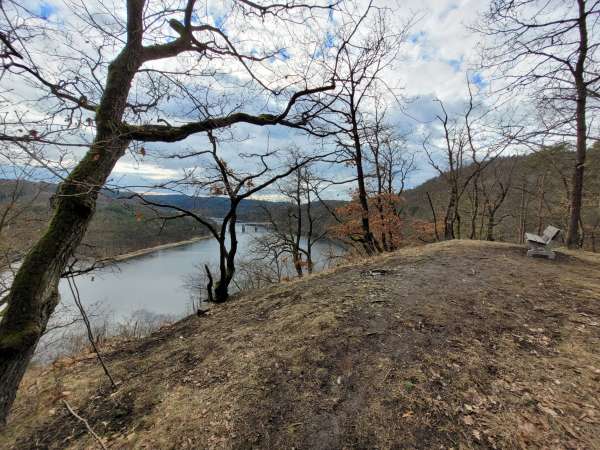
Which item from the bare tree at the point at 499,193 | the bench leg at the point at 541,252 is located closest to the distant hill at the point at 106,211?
the bench leg at the point at 541,252

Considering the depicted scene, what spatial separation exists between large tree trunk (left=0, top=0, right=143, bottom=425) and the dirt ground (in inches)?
38.6

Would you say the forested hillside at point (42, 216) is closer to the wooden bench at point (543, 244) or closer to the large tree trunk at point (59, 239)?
the large tree trunk at point (59, 239)

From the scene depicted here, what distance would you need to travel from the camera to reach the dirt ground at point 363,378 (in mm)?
1943

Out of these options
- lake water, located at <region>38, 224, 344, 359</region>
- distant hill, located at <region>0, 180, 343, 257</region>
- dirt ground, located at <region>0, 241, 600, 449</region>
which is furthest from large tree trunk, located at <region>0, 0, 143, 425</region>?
lake water, located at <region>38, 224, 344, 359</region>

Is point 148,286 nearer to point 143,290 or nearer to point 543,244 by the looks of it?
point 143,290

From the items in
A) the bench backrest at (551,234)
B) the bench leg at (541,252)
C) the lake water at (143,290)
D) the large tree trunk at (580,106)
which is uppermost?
the large tree trunk at (580,106)

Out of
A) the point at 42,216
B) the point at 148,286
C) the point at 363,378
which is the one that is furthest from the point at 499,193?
the point at 148,286

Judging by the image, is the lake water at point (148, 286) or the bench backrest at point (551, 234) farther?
the lake water at point (148, 286)

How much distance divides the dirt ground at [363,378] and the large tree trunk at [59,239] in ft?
3.21

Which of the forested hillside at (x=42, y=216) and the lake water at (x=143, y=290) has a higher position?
the forested hillside at (x=42, y=216)

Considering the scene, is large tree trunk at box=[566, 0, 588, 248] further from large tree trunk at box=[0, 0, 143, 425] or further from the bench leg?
large tree trunk at box=[0, 0, 143, 425]

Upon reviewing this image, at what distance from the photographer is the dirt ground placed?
6.38 ft

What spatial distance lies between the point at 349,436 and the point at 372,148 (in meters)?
11.2

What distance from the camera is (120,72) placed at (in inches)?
97.7
